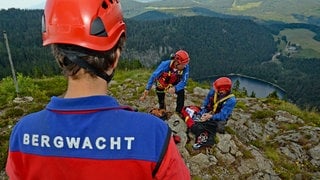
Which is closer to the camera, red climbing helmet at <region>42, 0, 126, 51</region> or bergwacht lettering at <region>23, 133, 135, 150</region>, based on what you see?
bergwacht lettering at <region>23, 133, 135, 150</region>

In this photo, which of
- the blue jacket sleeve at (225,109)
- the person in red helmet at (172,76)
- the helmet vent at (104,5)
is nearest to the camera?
the helmet vent at (104,5)

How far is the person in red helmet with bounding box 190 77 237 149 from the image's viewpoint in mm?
12883

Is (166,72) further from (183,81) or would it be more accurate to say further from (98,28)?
(98,28)

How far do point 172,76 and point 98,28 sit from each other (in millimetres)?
11265

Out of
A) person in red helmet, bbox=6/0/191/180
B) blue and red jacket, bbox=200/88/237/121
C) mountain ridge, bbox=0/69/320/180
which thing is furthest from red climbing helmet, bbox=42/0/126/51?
blue and red jacket, bbox=200/88/237/121

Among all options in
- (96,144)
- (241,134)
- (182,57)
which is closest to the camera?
(96,144)

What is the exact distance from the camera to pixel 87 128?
2488 millimetres

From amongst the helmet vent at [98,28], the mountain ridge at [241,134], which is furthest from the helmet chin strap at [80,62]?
the mountain ridge at [241,134]

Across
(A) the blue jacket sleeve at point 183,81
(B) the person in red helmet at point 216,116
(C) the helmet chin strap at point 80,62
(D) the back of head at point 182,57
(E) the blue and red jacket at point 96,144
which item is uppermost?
(C) the helmet chin strap at point 80,62

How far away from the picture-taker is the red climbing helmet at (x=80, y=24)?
2.79 metres

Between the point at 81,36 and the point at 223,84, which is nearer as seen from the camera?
the point at 81,36

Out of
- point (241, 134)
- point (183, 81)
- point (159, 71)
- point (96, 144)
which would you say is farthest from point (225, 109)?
point (96, 144)

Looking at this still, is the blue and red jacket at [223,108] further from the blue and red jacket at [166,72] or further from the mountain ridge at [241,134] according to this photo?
the blue and red jacket at [166,72]

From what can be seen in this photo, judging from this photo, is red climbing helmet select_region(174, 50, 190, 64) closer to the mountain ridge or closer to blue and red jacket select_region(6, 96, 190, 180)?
the mountain ridge
